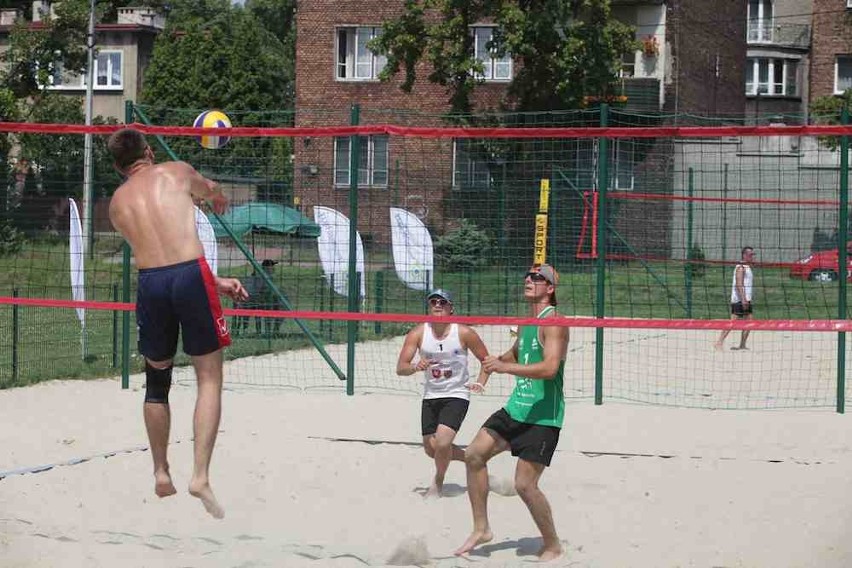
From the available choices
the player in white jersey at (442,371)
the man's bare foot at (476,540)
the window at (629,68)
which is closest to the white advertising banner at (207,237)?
the player in white jersey at (442,371)

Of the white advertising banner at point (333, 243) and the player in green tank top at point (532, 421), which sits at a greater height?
the white advertising banner at point (333, 243)

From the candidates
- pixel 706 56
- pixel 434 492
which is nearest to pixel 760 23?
pixel 706 56

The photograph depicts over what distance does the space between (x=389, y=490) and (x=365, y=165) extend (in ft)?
29.5

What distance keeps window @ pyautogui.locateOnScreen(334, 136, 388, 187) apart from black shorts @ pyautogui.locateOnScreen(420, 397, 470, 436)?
375 centimetres

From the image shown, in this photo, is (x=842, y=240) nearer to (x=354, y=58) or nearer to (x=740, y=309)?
(x=740, y=309)

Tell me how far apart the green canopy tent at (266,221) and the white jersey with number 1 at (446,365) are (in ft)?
13.8

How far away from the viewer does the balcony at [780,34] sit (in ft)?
161

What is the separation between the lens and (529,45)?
2775cm

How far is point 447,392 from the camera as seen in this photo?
798 cm

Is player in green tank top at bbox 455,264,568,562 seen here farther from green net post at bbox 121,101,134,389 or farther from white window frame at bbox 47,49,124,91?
white window frame at bbox 47,49,124,91

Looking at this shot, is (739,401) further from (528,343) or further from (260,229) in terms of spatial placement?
(528,343)

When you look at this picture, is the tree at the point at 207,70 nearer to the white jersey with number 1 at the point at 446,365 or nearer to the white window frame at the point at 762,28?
the white window frame at the point at 762,28

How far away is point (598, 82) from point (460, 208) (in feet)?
46.5

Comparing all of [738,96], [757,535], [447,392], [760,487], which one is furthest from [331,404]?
[738,96]
